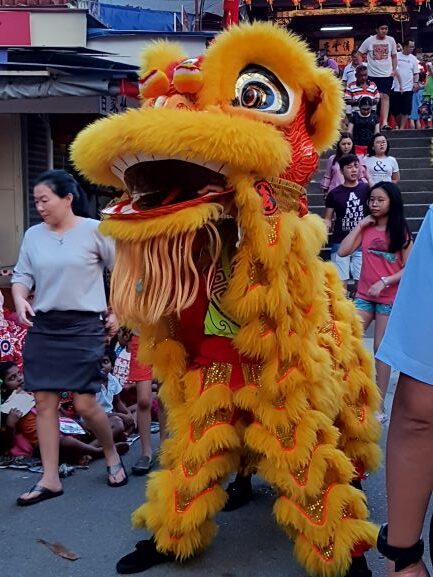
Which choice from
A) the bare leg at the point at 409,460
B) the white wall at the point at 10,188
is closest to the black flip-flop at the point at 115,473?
the bare leg at the point at 409,460

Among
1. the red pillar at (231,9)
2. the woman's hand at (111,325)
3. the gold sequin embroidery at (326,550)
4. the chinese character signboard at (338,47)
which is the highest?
the chinese character signboard at (338,47)

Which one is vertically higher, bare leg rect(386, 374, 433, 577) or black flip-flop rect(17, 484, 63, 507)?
bare leg rect(386, 374, 433, 577)

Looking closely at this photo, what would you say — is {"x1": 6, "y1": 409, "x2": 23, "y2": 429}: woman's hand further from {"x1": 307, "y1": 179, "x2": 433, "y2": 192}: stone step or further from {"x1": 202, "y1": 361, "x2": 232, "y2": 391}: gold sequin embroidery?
{"x1": 307, "y1": 179, "x2": 433, "y2": 192}: stone step

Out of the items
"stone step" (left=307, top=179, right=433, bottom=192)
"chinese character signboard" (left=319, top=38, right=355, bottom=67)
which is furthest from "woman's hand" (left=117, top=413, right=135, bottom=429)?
"chinese character signboard" (left=319, top=38, right=355, bottom=67)

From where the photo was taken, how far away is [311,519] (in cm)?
303

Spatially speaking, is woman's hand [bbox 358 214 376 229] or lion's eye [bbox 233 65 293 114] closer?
lion's eye [bbox 233 65 293 114]

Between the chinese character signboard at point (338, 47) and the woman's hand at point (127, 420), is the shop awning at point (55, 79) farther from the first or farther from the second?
the chinese character signboard at point (338, 47)

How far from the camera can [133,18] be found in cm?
1223

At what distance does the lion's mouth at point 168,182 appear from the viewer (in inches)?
117

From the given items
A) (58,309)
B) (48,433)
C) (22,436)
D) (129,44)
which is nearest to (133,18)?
(129,44)

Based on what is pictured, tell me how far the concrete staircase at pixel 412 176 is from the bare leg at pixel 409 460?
8.06 m

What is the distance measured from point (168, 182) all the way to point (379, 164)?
724cm

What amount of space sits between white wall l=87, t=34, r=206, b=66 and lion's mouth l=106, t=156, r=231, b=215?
22.6 ft

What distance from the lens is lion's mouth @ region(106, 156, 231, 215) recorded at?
2.96 meters
